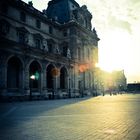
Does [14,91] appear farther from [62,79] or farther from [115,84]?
[115,84]

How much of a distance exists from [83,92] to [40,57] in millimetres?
21938

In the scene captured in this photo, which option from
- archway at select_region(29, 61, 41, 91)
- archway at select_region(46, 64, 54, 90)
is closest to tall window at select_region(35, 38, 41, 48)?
archway at select_region(46, 64, 54, 90)

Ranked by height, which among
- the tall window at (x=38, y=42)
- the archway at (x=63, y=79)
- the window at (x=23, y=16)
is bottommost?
the archway at (x=63, y=79)

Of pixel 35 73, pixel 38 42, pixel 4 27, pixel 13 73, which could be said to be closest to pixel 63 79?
pixel 38 42

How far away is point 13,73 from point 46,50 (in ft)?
26.2

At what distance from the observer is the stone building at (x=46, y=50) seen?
116ft

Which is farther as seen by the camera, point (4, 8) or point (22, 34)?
point (22, 34)

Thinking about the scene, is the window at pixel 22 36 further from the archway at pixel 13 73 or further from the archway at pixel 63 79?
the archway at pixel 63 79

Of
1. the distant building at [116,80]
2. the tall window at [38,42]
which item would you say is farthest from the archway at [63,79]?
the distant building at [116,80]

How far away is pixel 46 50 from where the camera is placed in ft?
138

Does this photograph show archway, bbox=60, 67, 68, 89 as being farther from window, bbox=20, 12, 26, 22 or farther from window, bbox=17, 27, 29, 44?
window, bbox=20, 12, 26, 22

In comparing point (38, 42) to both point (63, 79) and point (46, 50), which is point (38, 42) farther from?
point (63, 79)

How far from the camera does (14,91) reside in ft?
111

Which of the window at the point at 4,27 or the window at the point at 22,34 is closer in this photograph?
the window at the point at 4,27
